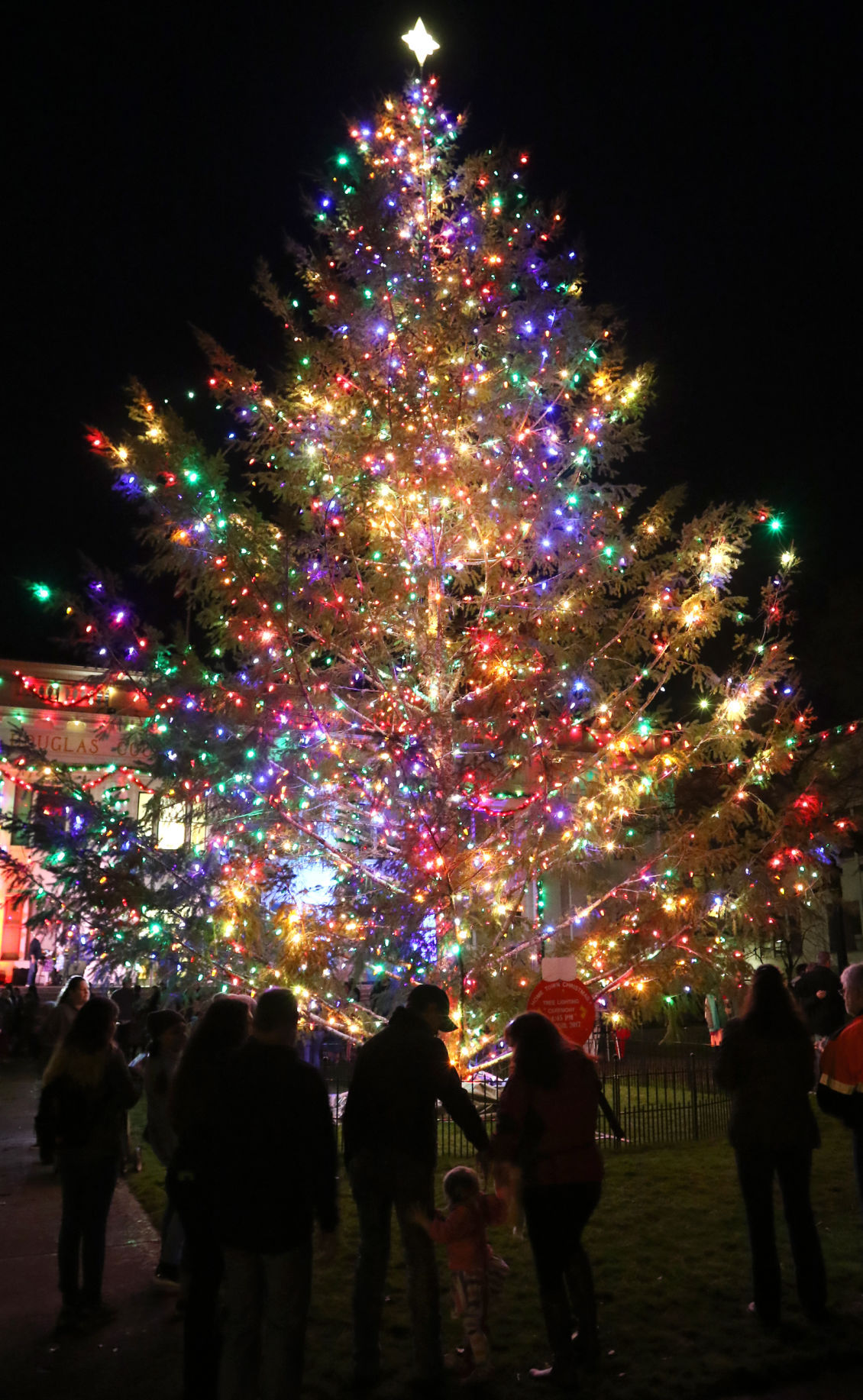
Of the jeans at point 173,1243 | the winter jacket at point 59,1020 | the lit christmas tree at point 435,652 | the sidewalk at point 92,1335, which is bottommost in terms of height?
the sidewalk at point 92,1335

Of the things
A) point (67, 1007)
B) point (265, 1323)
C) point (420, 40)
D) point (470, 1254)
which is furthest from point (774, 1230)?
point (420, 40)

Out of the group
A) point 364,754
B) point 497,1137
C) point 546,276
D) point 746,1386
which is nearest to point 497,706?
point 364,754

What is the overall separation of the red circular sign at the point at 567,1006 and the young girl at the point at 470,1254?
9.85 feet

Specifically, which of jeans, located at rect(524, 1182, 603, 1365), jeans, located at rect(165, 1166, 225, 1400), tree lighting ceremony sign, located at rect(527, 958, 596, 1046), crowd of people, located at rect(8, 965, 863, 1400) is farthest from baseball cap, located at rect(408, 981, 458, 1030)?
tree lighting ceremony sign, located at rect(527, 958, 596, 1046)

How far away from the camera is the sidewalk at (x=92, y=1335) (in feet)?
14.8

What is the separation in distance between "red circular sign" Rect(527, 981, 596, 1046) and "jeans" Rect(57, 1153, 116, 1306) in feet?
11.8

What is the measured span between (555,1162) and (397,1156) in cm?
75

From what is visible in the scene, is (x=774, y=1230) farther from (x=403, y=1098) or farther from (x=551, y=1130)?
(x=403, y=1098)

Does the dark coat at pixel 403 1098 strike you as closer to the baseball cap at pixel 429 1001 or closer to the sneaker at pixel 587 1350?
the baseball cap at pixel 429 1001

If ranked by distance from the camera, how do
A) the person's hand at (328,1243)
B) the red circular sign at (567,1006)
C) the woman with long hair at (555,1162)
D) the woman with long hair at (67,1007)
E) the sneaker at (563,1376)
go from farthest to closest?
the woman with long hair at (67,1007), the red circular sign at (567,1006), the woman with long hair at (555,1162), the sneaker at (563,1376), the person's hand at (328,1243)

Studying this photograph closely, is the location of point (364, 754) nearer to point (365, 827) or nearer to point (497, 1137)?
point (365, 827)

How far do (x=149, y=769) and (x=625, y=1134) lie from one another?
6.65 m

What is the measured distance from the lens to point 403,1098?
A: 15.1 ft

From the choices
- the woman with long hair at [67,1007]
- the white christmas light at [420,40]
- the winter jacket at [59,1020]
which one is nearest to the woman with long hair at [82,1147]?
the woman with long hair at [67,1007]
